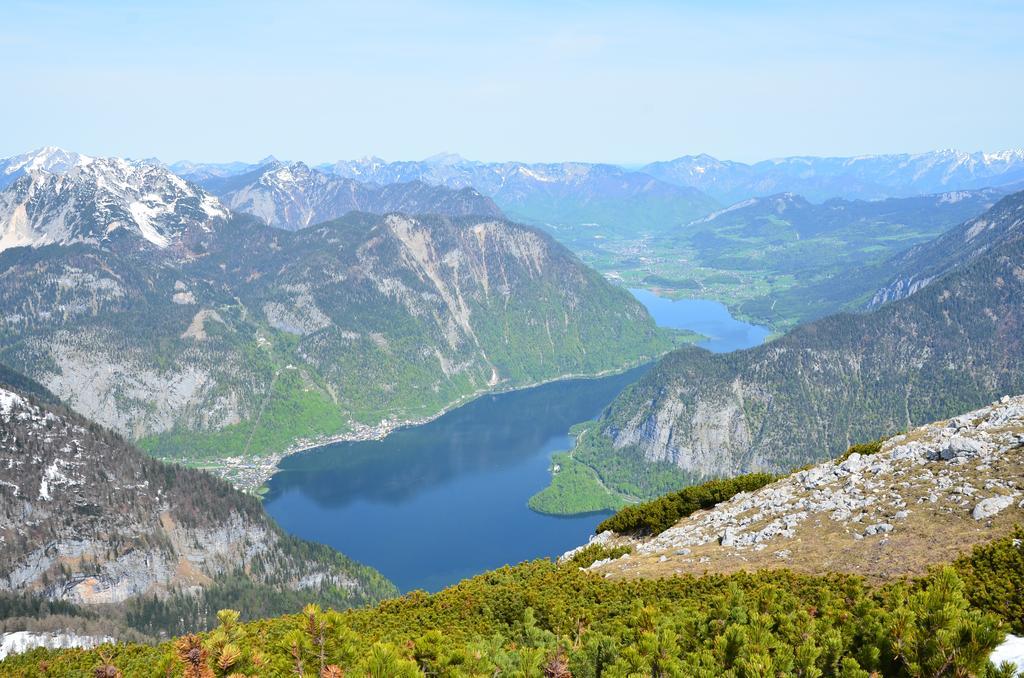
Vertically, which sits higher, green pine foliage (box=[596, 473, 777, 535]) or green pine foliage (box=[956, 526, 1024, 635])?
green pine foliage (box=[956, 526, 1024, 635])

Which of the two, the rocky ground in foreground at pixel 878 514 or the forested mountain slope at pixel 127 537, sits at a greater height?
the rocky ground in foreground at pixel 878 514

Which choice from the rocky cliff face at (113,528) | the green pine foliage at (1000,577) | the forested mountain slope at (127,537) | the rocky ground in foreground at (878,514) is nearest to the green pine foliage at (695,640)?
the green pine foliage at (1000,577)

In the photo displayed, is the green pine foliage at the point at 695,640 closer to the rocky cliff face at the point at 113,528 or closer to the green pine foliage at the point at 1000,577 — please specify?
the green pine foliage at the point at 1000,577

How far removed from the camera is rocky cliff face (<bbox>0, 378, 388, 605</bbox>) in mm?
163875

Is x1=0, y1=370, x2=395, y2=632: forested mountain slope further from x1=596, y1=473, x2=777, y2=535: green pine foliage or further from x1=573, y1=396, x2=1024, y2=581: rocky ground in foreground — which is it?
x1=573, y1=396, x2=1024, y2=581: rocky ground in foreground

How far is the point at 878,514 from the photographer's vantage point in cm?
4641

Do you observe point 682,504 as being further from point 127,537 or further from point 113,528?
point 113,528

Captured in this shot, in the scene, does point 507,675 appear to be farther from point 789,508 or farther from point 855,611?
point 789,508

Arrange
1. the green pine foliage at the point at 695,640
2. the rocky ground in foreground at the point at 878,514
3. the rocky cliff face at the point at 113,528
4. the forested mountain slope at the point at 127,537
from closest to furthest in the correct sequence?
the green pine foliage at the point at 695,640 < the rocky ground in foreground at the point at 878,514 < the forested mountain slope at the point at 127,537 < the rocky cliff face at the point at 113,528

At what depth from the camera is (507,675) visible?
24703mm

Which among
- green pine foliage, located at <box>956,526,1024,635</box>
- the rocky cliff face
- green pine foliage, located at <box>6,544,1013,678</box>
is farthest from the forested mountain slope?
green pine foliage, located at <box>956,526,1024,635</box>

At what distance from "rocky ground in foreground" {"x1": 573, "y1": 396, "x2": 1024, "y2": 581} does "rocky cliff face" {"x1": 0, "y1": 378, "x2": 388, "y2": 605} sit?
146 m

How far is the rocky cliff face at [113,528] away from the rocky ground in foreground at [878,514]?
14602 centimetres

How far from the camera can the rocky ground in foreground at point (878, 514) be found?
4119 cm
